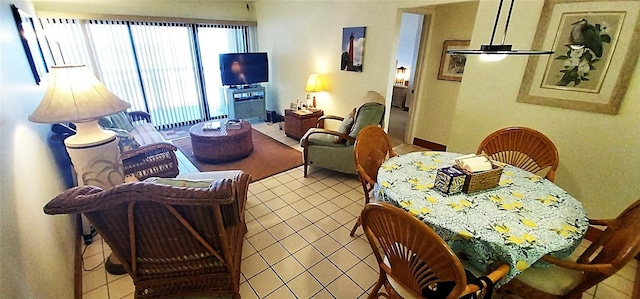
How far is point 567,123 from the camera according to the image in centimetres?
216

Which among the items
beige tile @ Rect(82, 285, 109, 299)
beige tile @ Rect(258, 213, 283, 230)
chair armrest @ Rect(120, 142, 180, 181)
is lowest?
beige tile @ Rect(82, 285, 109, 299)

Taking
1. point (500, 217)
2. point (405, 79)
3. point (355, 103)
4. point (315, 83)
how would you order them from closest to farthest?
point (500, 217), point (355, 103), point (315, 83), point (405, 79)

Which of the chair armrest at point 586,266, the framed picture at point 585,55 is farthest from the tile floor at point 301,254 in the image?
the framed picture at point 585,55

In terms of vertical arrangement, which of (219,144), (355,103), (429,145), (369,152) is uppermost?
(355,103)

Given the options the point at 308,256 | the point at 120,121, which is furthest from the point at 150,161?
the point at 308,256

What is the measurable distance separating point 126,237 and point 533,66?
123 inches

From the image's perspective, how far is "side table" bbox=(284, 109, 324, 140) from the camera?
14.0ft

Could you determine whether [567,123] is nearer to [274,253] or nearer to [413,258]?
[413,258]

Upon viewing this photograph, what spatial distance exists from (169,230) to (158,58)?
4.41m

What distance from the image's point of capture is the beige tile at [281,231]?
2.25 metres

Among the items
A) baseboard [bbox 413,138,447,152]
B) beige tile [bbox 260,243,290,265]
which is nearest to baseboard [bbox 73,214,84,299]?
beige tile [bbox 260,243,290,265]

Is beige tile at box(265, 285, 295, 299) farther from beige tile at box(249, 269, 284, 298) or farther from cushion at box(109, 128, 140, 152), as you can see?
cushion at box(109, 128, 140, 152)

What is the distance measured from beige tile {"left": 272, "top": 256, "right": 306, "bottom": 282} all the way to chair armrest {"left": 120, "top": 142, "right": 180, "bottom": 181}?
5.02 feet

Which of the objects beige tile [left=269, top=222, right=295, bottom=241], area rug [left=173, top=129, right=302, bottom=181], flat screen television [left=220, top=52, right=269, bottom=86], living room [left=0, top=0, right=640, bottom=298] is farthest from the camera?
flat screen television [left=220, top=52, right=269, bottom=86]
